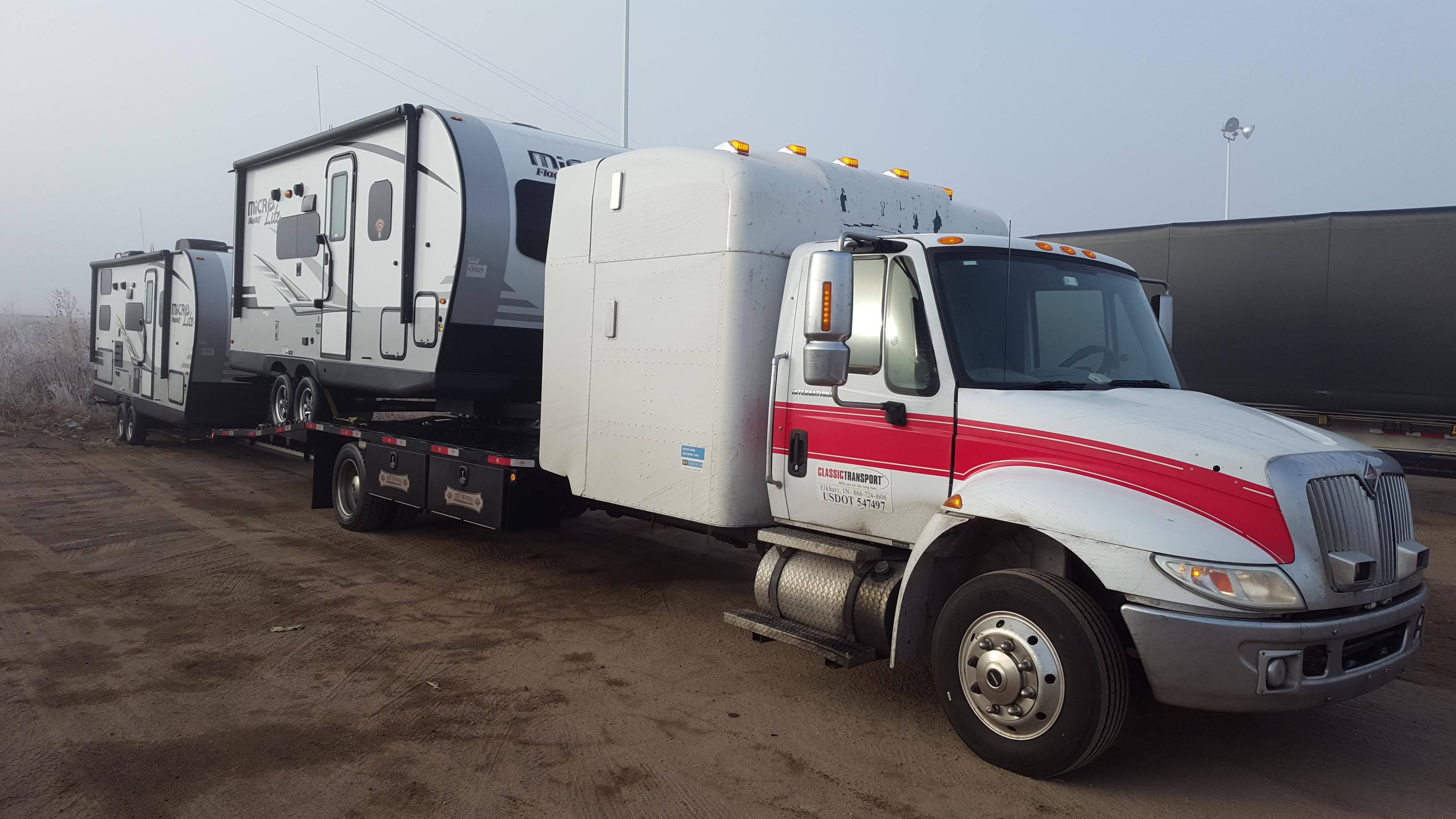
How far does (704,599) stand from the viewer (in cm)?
754

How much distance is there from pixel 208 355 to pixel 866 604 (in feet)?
45.1

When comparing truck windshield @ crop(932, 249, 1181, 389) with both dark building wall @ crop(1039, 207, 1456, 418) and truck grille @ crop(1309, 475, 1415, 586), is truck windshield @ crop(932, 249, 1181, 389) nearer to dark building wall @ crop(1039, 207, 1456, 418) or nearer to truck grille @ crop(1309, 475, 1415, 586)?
truck grille @ crop(1309, 475, 1415, 586)

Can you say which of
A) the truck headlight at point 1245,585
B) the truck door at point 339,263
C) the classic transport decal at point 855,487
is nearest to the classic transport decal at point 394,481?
the truck door at point 339,263

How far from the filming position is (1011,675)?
431 centimetres

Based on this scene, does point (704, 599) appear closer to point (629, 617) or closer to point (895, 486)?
point (629, 617)

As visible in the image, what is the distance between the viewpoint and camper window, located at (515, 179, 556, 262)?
28.4 feet

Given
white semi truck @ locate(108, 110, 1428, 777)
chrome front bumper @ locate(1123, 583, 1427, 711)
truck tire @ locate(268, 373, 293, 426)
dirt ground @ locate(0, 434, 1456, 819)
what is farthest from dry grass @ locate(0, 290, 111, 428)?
chrome front bumper @ locate(1123, 583, 1427, 711)

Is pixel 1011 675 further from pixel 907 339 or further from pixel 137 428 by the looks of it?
pixel 137 428

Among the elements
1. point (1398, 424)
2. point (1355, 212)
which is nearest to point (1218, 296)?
point (1355, 212)

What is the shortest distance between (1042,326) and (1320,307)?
27.7 ft

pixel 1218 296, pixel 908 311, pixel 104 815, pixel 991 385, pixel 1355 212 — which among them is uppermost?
pixel 1355 212

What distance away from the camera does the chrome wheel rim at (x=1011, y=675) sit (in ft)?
13.8

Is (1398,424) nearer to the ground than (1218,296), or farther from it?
nearer to the ground

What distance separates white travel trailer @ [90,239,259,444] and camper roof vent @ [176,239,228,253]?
0.05 feet
